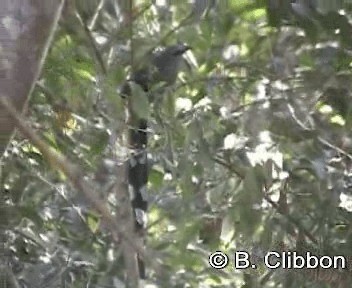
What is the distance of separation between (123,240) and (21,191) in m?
0.12

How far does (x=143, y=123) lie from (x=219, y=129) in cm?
7

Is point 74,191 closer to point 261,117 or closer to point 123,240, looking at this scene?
point 123,240

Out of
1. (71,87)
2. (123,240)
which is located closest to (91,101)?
(71,87)

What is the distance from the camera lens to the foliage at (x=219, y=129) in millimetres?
570

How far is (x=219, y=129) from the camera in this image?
59 cm

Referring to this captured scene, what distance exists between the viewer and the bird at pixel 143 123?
1.97ft

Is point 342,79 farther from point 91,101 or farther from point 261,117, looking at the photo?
point 91,101

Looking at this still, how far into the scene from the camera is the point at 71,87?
63cm

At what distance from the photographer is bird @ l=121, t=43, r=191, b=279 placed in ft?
1.97

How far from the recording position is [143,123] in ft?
2.01

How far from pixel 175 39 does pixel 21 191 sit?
0.68 ft

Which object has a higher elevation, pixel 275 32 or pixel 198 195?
pixel 275 32

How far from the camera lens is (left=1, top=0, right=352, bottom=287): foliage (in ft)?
1.87

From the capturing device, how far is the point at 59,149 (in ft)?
2.00
